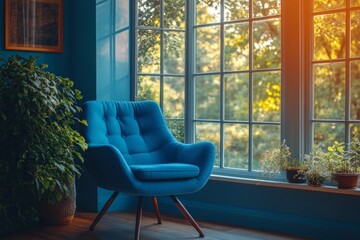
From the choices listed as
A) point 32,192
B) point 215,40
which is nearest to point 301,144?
point 32,192

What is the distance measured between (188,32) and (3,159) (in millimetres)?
1897

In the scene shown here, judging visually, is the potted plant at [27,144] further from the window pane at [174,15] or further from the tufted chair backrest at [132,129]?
the window pane at [174,15]

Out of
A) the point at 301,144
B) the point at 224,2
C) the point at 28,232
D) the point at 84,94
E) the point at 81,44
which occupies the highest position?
the point at 224,2

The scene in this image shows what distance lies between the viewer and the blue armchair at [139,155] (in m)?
3.89

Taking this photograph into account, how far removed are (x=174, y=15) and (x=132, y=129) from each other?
1.23m

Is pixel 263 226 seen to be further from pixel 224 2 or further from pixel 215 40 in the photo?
pixel 215 40

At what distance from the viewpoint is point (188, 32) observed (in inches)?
201

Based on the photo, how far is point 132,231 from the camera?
4301mm

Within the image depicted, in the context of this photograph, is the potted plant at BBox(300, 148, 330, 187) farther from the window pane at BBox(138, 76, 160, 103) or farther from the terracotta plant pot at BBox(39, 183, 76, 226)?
the terracotta plant pot at BBox(39, 183, 76, 226)

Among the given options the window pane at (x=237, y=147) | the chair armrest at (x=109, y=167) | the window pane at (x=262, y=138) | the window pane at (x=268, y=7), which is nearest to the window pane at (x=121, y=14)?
the window pane at (x=268, y=7)

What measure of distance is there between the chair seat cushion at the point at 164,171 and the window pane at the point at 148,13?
1.70m

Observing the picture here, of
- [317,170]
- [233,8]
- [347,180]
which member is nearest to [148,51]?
[233,8]

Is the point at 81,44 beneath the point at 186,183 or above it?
above

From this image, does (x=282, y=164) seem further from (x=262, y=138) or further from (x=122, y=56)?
(x=262, y=138)
